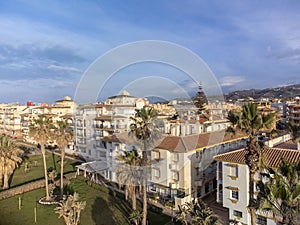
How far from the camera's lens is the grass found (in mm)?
25828

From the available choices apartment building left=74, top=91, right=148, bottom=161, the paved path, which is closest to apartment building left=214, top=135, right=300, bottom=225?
the paved path

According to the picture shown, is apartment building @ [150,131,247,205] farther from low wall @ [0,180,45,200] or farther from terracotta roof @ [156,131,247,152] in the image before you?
low wall @ [0,180,45,200]

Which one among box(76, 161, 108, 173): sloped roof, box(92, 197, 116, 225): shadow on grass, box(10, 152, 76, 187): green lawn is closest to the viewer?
box(92, 197, 116, 225): shadow on grass

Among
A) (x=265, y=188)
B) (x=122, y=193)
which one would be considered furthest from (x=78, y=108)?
(x=265, y=188)

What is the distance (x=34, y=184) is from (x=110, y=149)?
11388 millimetres

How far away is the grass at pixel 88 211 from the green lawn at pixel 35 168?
22.5 ft

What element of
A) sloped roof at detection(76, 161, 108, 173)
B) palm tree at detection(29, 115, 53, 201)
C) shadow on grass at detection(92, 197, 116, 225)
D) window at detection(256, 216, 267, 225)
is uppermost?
palm tree at detection(29, 115, 53, 201)

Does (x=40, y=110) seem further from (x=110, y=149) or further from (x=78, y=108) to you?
(x=110, y=149)

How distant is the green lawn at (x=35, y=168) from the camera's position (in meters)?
40.5

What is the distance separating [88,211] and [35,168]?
2362 cm

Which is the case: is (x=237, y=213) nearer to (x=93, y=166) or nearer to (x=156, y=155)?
(x=156, y=155)

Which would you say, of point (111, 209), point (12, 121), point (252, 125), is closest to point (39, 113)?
point (12, 121)

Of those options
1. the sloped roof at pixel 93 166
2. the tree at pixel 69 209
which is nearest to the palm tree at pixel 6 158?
the sloped roof at pixel 93 166

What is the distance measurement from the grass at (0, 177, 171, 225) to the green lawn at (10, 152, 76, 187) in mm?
6867
